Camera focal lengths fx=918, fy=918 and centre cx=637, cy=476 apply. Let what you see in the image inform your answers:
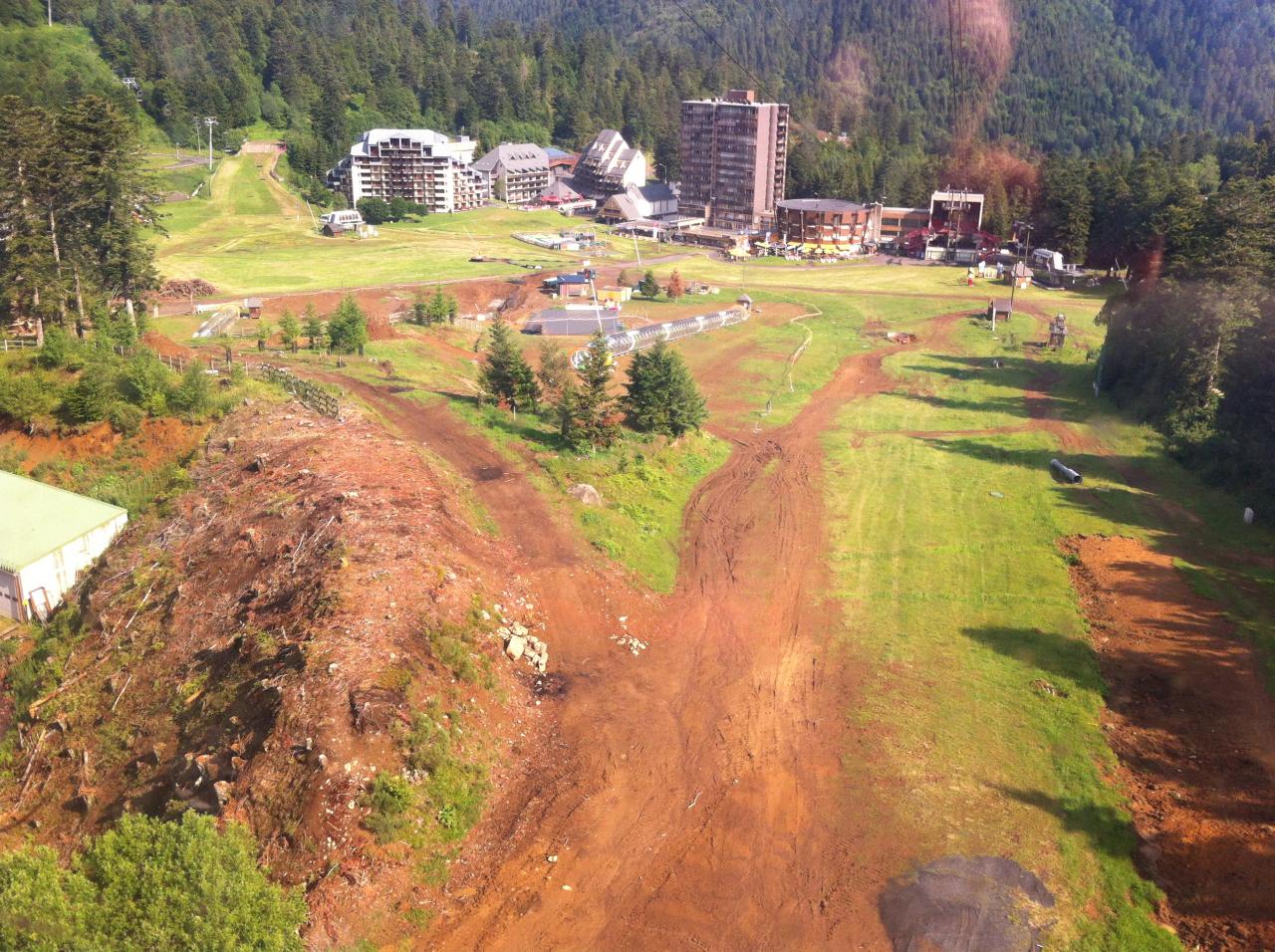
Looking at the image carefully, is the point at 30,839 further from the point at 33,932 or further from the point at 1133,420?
the point at 1133,420

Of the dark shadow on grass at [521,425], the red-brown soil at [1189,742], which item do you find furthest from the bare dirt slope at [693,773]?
the red-brown soil at [1189,742]

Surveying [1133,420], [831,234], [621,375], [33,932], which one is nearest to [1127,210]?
[831,234]

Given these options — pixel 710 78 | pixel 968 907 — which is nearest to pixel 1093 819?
pixel 968 907

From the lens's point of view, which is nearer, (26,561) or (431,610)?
(431,610)

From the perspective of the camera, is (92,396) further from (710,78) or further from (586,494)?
(710,78)

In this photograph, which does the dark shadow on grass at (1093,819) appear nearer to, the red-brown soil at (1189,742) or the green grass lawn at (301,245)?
the red-brown soil at (1189,742)

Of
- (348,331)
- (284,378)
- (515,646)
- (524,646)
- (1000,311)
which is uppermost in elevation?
(348,331)
